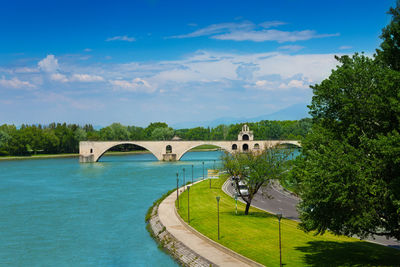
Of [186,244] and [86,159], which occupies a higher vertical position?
[86,159]

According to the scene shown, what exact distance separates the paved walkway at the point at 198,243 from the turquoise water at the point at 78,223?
6.30 feet

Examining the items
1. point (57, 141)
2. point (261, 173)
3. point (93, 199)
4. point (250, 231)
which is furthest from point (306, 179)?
point (57, 141)

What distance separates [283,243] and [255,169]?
11270 mm

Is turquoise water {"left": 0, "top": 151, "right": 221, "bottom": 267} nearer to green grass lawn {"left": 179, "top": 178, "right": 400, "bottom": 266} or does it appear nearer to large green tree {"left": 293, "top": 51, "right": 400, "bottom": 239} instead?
green grass lawn {"left": 179, "top": 178, "right": 400, "bottom": 266}

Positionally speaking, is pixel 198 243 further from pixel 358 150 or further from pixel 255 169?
pixel 358 150

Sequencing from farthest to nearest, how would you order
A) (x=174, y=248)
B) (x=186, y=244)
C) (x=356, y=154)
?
(x=174, y=248) < (x=186, y=244) < (x=356, y=154)

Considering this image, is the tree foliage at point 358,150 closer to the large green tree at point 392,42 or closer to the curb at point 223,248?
the large green tree at point 392,42

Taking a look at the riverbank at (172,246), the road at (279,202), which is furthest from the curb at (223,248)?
the road at (279,202)

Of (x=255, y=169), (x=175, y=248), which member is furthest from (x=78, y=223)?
(x=255, y=169)

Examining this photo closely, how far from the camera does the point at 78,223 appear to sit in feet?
140

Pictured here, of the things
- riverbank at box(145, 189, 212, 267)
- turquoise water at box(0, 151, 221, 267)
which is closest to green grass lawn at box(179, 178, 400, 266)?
riverbank at box(145, 189, 212, 267)

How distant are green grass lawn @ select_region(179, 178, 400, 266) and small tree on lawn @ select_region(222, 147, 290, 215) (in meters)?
2.70

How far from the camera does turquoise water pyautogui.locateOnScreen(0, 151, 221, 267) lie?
3116cm

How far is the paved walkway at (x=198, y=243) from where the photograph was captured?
24.2 meters
